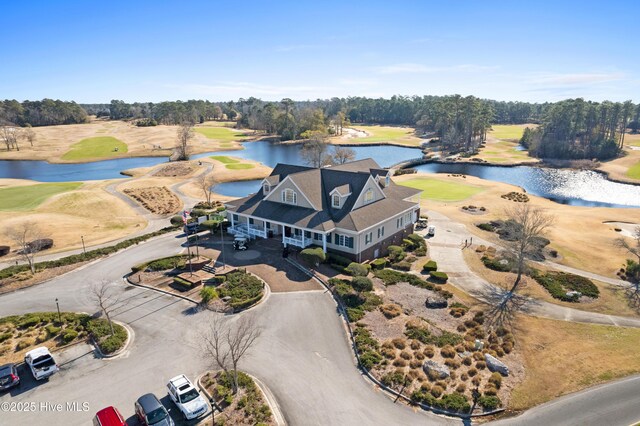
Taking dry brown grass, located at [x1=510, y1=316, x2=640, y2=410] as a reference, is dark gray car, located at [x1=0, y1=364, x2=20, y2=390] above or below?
above

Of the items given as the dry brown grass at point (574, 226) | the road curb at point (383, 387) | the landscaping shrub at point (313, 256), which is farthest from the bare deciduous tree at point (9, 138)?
the road curb at point (383, 387)

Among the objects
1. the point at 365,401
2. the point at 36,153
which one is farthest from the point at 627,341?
the point at 36,153

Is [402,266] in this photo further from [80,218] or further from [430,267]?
[80,218]


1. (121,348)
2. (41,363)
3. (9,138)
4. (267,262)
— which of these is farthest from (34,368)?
(9,138)

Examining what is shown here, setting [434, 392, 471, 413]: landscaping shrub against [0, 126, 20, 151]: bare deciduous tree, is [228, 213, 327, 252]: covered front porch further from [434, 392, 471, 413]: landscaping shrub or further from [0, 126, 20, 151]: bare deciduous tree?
[0, 126, 20, 151]: bare deciduous tree

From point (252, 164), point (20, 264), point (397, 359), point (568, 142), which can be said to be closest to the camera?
point (397, 359)

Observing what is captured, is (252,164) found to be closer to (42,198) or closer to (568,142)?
(42,198)

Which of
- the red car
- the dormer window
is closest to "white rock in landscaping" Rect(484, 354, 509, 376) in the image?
the red car

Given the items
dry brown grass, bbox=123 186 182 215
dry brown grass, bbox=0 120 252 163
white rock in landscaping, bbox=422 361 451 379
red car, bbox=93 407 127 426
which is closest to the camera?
red car, bbox=93 407 127 426
